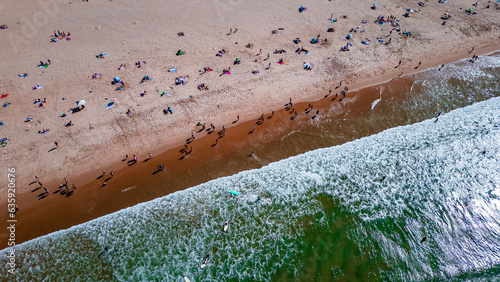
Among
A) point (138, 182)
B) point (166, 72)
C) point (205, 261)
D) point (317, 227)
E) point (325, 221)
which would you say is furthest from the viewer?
point (166, 72)

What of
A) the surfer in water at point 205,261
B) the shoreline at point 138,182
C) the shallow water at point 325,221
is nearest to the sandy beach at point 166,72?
the shoreline at point 138,182

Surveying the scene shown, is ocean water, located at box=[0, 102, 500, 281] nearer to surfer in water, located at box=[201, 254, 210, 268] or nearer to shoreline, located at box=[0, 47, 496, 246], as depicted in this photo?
surfer in water, located at box=[201, 254, 210, 268]

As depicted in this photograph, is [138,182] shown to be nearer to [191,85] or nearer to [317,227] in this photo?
[191,85]

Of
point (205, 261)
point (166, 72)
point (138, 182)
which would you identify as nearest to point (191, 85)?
point (166, 72)

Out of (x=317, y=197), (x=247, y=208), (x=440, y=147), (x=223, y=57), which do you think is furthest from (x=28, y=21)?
(x=440, y=147)

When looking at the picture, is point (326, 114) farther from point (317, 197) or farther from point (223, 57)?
point (223, 57)

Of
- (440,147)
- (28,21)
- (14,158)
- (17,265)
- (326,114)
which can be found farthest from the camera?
(28,21)

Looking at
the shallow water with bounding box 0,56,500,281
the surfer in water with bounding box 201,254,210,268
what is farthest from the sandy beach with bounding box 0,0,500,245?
the surfer in water with bounding box 201,254,210,268
